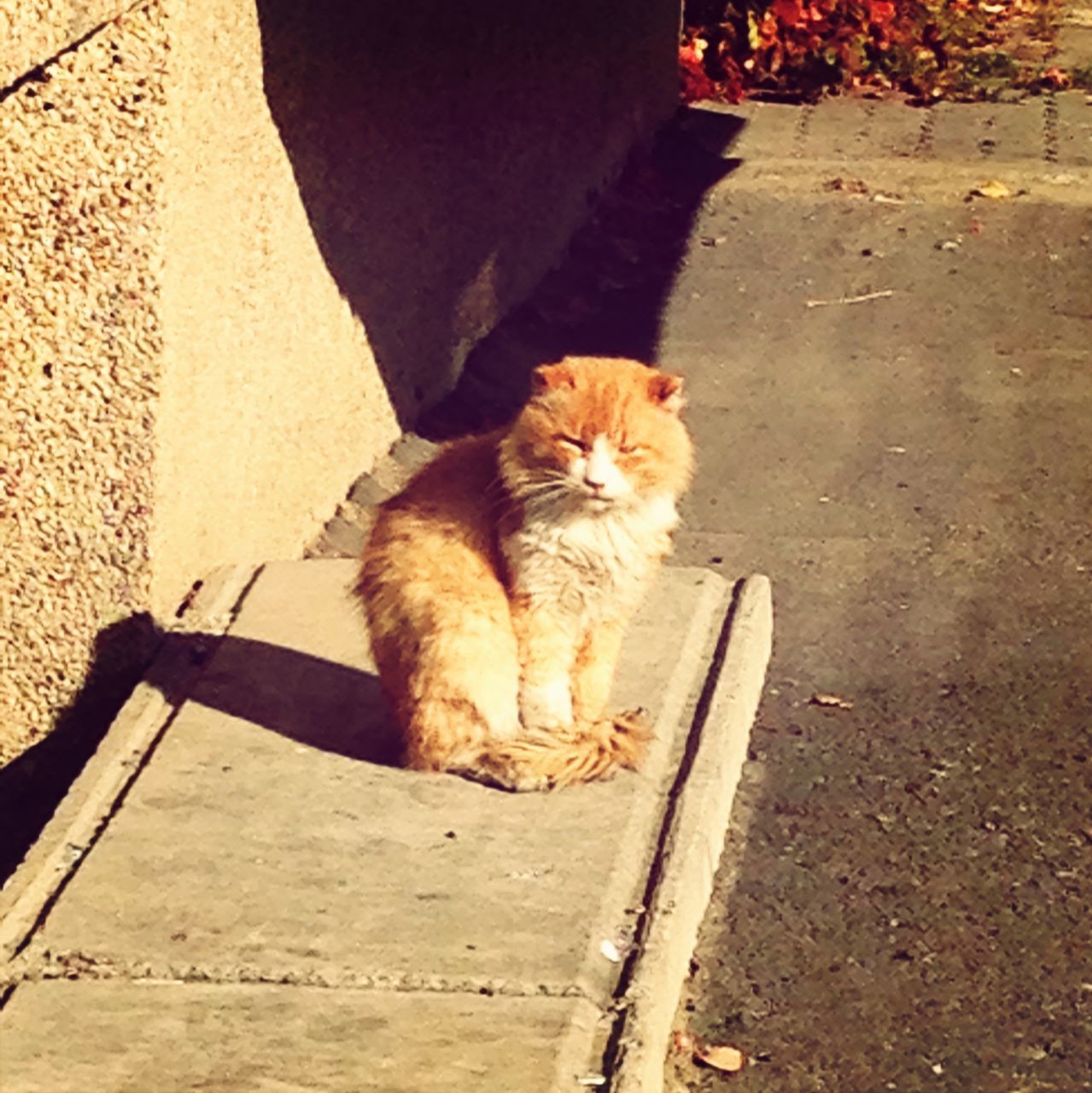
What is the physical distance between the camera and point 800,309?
7871mm

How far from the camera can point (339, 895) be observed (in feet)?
12.6

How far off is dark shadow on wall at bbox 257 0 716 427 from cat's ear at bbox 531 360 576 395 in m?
1.65

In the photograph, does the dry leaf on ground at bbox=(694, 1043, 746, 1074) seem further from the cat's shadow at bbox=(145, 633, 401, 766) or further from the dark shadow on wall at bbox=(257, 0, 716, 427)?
the dark shadow on wall at bbox=(257, 0, 716, 427)

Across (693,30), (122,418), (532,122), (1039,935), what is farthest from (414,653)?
(693,30)

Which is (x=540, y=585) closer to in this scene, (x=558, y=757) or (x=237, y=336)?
(x=558, y=757)

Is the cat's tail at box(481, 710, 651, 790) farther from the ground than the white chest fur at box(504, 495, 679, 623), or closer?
closer

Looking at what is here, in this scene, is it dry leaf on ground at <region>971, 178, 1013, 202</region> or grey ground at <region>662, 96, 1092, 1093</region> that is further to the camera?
dry leaf on ground at <region>971, 178, 1013, 202</region>

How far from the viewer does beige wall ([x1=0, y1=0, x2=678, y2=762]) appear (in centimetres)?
444

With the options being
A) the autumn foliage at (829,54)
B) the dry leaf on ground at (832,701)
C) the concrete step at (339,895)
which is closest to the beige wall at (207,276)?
the concrete step at (339,895)

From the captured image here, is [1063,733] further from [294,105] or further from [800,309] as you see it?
[800,309]

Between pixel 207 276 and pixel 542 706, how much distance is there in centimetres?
155

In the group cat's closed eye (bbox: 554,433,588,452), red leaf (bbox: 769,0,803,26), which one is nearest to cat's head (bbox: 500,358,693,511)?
cat's closed eye (bbox: 554,433,588,452)

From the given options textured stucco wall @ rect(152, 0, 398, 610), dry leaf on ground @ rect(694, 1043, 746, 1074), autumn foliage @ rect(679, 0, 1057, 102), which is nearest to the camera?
dry leaf on ground @ rect(694, 1043, 746, 1074)

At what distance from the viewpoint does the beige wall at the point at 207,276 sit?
14.6ft
